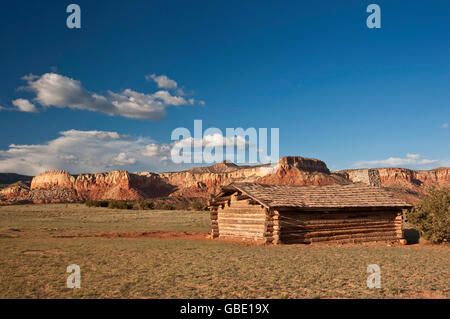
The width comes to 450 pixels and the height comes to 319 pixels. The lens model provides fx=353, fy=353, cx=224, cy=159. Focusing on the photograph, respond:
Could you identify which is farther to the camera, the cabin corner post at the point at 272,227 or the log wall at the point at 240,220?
the log wall at the point at 240,220

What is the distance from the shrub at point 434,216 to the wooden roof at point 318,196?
2.62 feet

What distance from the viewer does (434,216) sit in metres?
17.6

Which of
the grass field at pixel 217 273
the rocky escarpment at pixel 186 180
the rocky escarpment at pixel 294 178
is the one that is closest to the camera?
the grass field at pixel 217 273

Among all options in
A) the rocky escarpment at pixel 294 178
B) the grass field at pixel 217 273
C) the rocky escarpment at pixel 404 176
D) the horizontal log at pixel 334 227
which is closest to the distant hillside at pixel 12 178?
the rocky escarpment at pixel 294 178

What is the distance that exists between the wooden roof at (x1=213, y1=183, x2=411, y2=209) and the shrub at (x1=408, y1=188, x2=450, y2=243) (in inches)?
31.5

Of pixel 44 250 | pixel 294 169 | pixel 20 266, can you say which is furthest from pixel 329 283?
pixel 294 169

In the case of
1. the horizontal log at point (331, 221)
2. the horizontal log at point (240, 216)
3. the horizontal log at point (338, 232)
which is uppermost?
the horizontal log at point (240, 216)

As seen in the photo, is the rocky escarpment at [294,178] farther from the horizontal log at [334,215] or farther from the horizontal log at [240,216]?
the horizontal log at [334,215]

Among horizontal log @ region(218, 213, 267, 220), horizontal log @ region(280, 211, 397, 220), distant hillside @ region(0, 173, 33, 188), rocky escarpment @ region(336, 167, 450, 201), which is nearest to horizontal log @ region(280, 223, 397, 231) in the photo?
horizontal log @ region(280, 211, 397, 220)

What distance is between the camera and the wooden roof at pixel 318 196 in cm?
1736

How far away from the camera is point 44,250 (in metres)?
14.6

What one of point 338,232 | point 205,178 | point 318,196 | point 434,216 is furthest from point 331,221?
point 205,178

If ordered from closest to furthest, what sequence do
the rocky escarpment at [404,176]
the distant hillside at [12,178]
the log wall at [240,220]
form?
1. the log wall at [240,220]
2. the rocky escarpment at [404,176]
3. the distant hillside at [12,178]
